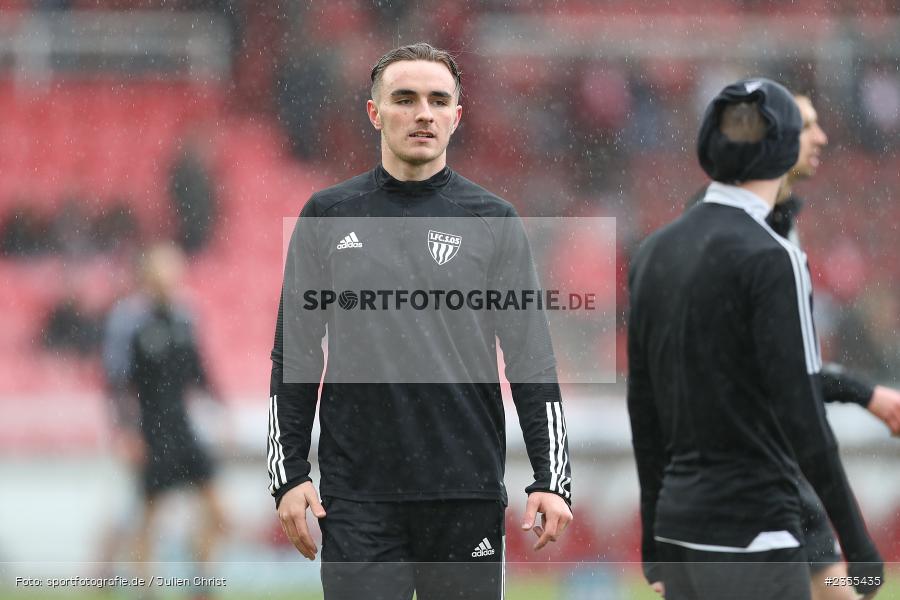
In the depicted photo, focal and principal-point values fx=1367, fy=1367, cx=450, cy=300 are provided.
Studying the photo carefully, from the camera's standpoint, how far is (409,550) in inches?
134

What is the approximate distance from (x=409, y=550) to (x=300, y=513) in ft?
0.94

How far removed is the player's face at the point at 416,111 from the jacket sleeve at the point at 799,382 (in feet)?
3.51

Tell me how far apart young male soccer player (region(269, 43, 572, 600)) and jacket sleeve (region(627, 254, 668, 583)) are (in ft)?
1.11

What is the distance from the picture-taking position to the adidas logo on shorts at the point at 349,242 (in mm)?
3496

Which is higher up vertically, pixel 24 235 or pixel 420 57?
pixel 24 235

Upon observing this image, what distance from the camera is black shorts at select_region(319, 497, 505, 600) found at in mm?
3340

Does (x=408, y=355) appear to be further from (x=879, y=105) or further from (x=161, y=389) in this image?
(x=879, y=105)

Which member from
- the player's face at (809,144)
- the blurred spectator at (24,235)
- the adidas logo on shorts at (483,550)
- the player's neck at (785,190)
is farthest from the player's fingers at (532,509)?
the blurred spectator at (24,235)

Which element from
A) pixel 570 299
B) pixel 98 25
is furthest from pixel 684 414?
pixel 98 25

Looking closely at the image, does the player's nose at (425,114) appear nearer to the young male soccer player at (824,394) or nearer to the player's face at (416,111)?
the player's face at (416,111)

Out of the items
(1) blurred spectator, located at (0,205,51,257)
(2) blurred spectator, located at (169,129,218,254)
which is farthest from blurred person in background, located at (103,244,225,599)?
(1) blurred spectator, located at (0,205,51,257)

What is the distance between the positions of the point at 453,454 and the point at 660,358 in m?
0.70

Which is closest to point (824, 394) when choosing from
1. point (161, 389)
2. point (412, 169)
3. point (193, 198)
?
point (412, 169)

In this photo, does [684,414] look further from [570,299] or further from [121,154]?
[121,154]
